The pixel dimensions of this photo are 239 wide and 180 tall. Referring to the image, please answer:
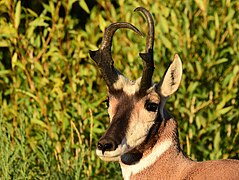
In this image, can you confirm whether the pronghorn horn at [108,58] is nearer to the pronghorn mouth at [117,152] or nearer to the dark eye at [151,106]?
the dark eye at [151,106]

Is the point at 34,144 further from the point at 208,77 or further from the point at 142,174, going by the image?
the point at 142,174

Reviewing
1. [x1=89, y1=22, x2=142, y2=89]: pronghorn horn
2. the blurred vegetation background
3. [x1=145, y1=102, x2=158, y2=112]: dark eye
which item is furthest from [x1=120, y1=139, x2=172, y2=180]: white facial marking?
the blurred vegetation background

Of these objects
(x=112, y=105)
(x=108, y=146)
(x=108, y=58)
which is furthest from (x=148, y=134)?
(x=108, y=58)

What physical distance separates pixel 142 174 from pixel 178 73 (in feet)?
2.76

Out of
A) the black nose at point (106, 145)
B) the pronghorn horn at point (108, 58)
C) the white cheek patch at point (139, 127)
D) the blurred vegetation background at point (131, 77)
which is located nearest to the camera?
the black nose at point (106, 145)

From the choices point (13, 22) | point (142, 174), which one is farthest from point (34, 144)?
point (142, 174)

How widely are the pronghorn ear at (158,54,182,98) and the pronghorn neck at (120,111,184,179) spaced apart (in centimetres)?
27

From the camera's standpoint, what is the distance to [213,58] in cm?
1020

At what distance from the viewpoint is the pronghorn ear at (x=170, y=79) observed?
25.2ft

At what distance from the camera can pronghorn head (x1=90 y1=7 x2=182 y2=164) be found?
7230mm

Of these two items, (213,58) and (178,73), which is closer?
(178,73)

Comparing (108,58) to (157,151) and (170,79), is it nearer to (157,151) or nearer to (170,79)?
(170,79)

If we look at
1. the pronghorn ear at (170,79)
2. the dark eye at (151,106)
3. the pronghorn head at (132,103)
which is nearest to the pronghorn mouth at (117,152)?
the pronghorn head at (132,103)

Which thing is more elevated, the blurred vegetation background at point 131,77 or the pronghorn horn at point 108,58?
the pronghorn horn at point 108,58
